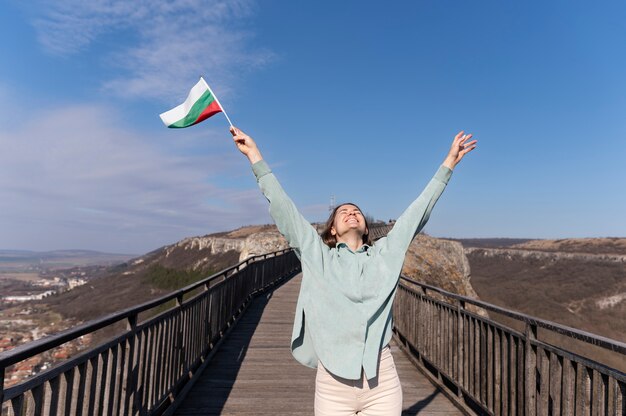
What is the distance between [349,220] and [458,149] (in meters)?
0.73

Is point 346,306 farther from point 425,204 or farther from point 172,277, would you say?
point 172,277

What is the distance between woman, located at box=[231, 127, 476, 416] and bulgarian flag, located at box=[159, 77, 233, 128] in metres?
1.83

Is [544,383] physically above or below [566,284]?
above

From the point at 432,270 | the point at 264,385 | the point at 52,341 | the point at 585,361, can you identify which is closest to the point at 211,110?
the point at 52,341

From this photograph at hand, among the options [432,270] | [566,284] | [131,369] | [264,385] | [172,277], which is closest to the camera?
[131,369]

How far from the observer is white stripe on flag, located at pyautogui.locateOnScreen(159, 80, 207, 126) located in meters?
3.92

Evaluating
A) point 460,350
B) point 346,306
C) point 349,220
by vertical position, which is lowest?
point 460,350

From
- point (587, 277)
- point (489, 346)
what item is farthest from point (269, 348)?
point (587, 277)

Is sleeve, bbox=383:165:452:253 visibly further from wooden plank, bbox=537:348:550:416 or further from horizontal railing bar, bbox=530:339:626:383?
wooden plank, bbox=537:348:550:416

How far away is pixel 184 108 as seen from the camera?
4.08m

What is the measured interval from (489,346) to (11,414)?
401cm

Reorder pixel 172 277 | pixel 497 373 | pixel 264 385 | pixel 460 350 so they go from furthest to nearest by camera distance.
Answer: pixel 172 277, pixel 264 385, pixel 460 350, pixel 497 373

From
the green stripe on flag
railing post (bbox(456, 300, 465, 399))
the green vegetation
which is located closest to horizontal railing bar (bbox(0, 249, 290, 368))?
the green stripe on flag

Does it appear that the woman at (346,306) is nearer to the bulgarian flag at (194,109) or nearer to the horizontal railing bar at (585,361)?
the horizontal railing bar at (585,361)
